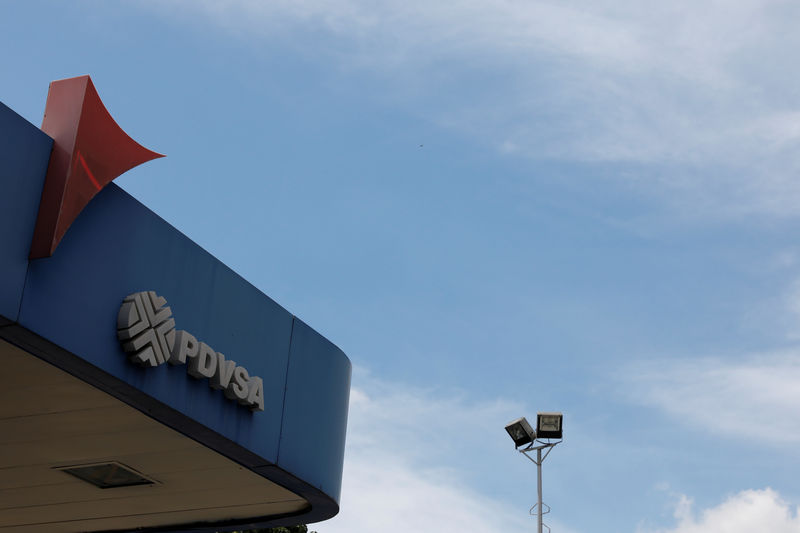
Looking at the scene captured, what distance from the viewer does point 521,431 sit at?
2769 cm

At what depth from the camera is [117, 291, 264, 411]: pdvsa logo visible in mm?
12008

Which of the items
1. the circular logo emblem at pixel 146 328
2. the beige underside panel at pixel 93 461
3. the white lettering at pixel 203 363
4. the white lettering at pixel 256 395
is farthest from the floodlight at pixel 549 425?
the circular logo emblem at pixel 146 328

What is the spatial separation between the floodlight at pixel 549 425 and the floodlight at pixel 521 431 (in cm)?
22

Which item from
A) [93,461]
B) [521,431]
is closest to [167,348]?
[93,461]

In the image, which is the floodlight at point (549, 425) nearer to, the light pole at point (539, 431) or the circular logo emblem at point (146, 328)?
the light pole at point (539, 431)

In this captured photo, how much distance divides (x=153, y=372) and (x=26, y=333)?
84.4 inches

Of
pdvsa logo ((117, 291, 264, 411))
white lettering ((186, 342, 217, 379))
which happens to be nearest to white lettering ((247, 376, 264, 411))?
pdvsa logo ((117, 291, 264, 411))

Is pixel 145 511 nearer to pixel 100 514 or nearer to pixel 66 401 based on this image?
pixel 100 514

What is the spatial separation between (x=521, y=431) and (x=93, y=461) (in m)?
15.2

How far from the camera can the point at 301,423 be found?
1579 centimetres

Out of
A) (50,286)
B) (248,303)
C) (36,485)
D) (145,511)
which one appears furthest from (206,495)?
(50,286)

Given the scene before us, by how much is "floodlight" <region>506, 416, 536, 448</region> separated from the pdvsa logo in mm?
14540

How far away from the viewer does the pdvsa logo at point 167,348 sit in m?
12.0

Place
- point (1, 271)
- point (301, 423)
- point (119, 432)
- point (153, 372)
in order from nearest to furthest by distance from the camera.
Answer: point (1, 271) → point (153, 372) → point (119, 432) → point (301, 423)
